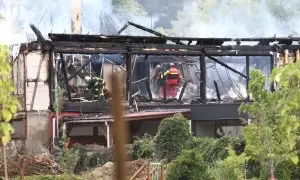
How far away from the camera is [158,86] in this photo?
103ft

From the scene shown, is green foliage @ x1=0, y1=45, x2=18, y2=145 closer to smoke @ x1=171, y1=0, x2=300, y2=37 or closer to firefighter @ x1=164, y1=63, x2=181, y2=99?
firefighter @ x1=164, y1=63, x2=181, y2=99

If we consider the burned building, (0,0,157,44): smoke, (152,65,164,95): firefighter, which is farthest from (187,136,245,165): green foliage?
(0,0,157,44): smoke

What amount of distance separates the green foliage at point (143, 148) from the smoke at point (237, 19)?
101 feet

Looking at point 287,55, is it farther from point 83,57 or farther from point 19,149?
point 19,149

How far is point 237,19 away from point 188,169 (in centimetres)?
4480

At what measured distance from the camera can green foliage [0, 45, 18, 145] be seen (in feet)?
23.6

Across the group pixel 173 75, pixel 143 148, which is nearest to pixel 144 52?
pixel 173 75

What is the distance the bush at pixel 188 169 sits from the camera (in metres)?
14.4

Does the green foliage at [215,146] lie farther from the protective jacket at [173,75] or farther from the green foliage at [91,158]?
the protective jacket at [173,75]

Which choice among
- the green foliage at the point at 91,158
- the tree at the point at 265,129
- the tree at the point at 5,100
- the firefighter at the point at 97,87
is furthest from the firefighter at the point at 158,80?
the tree at the point at 5,100

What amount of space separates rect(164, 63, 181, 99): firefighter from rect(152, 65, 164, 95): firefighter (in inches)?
48.2

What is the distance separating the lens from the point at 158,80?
99.1 feet

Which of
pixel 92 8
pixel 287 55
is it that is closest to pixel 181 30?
pixel 92 8

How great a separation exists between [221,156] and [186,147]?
1.36 meters
